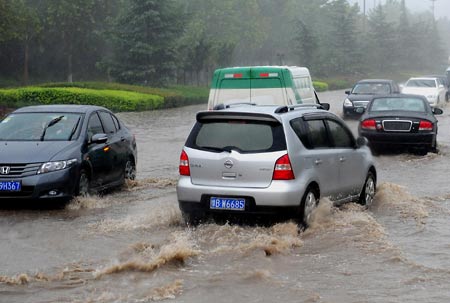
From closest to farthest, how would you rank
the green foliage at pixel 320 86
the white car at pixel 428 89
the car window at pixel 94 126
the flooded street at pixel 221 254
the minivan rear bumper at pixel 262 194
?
the flooded street at pixel 221 254, the minivan rear bumper at pixel 262 194, the car window at pixel 94 126, the white car at pixel 428 89, the green foliage at pixel 320 86

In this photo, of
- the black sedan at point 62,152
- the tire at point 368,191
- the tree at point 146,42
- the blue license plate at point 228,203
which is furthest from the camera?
the tree at point 146,42

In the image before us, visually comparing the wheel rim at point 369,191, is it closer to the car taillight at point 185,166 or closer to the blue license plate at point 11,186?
the car taillight at point 185,166

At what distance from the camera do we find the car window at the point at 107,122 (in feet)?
44.1

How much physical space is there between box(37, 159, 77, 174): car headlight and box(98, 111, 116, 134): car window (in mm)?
1969

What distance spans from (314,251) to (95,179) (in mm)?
4642

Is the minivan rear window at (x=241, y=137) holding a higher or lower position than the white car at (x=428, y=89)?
higher

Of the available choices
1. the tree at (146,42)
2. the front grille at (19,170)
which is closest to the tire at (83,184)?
the front grille at (19,170)

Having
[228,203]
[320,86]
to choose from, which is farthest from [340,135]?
[320,86]

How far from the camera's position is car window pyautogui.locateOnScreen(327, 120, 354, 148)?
10914mm

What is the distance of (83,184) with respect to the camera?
471 inches

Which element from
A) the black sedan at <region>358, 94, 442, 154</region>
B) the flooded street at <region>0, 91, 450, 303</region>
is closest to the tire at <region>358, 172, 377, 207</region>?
the flooded street at <region>0, 91, 450, 303</region>

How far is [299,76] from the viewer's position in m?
17.5

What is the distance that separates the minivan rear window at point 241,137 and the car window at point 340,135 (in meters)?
1.54

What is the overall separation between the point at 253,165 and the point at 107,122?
489cm
